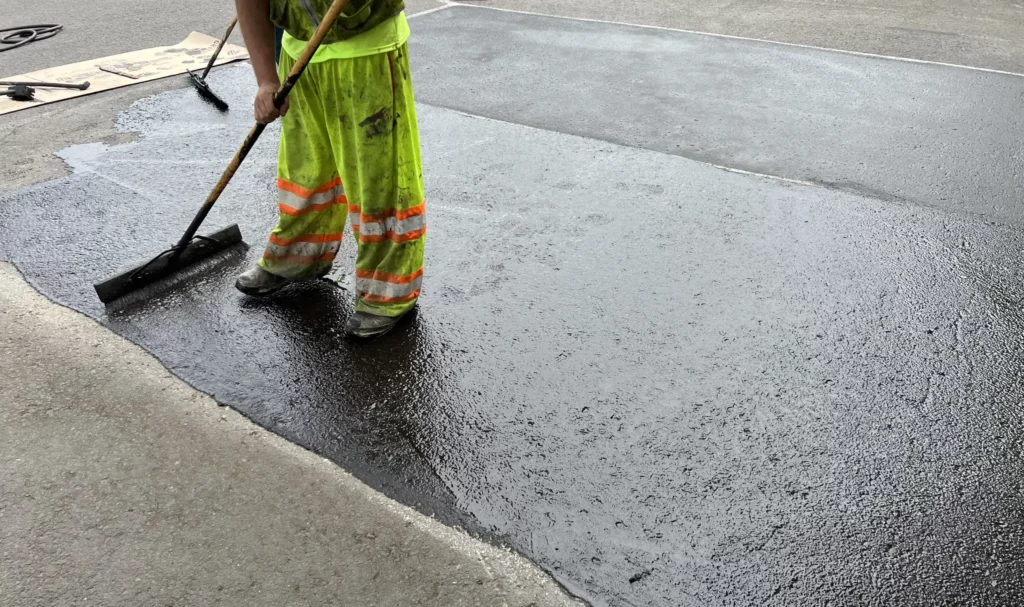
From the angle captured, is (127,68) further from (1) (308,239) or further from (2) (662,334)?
(2) (662,334)

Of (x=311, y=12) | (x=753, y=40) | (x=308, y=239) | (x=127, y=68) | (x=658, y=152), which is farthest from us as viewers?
(x=753, y=40)

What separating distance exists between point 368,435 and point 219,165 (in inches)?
114

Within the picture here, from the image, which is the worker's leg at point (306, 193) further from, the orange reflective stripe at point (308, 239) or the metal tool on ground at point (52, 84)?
the metal tool on ground at point (52, 84)

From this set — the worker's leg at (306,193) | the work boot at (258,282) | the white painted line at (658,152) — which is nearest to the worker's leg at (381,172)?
the worker's leg at (306,193)

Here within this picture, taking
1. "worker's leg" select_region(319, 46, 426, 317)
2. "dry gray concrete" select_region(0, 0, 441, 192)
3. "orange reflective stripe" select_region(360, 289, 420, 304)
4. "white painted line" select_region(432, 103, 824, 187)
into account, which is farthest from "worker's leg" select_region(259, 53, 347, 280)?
"dry gray concrete" select_region(0, 0, 441, 192)

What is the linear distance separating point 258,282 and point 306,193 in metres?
0.51

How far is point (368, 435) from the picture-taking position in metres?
2.62

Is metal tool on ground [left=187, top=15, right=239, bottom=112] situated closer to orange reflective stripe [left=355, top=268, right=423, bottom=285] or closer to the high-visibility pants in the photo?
the high-visibility pants

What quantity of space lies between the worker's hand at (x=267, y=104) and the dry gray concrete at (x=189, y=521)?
112 cm

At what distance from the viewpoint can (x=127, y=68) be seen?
659cm

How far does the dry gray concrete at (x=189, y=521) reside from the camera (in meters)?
2.05

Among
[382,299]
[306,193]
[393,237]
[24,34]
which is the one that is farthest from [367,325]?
[24,34]

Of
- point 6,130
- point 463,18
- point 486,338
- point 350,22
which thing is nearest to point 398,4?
point 350,22

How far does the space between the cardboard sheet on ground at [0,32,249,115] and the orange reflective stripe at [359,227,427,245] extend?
3.56 m
